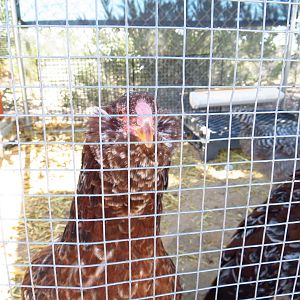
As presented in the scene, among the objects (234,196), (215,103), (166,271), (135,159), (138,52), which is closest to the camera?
(135,159)

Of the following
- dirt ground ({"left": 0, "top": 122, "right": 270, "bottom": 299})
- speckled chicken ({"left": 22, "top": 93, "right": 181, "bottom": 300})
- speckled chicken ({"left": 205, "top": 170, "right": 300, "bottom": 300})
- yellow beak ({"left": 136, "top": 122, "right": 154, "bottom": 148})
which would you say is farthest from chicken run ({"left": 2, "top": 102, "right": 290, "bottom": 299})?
yellow beak ({"left": 136, "top": 122, "right": 154, "bottom": 148})

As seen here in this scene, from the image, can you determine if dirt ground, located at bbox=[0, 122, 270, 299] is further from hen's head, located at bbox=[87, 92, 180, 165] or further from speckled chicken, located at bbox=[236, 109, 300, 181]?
hen's head, located at bbox=[87, 92, 180, 165]

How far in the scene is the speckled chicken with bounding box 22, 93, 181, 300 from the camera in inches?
42.6

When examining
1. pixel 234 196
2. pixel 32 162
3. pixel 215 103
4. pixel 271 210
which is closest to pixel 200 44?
pixel 215 103

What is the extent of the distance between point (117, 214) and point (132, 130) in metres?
0.31

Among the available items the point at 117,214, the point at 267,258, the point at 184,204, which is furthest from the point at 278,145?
the point at 117,214

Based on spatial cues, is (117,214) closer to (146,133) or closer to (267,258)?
(146,133)

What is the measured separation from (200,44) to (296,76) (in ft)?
5.25

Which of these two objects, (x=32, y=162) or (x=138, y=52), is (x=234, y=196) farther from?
(x=138, y=52)

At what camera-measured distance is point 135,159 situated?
108 cm

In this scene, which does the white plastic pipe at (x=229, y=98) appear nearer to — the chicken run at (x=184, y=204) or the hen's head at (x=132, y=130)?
the chicken run at (x=184, y=204)

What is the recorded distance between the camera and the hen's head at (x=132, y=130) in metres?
1.04

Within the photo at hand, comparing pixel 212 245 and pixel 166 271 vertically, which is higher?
pixel 166 271

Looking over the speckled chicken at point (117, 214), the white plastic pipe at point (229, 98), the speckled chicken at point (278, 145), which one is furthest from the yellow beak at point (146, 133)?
the white plastic pipe at point (229, 98)
